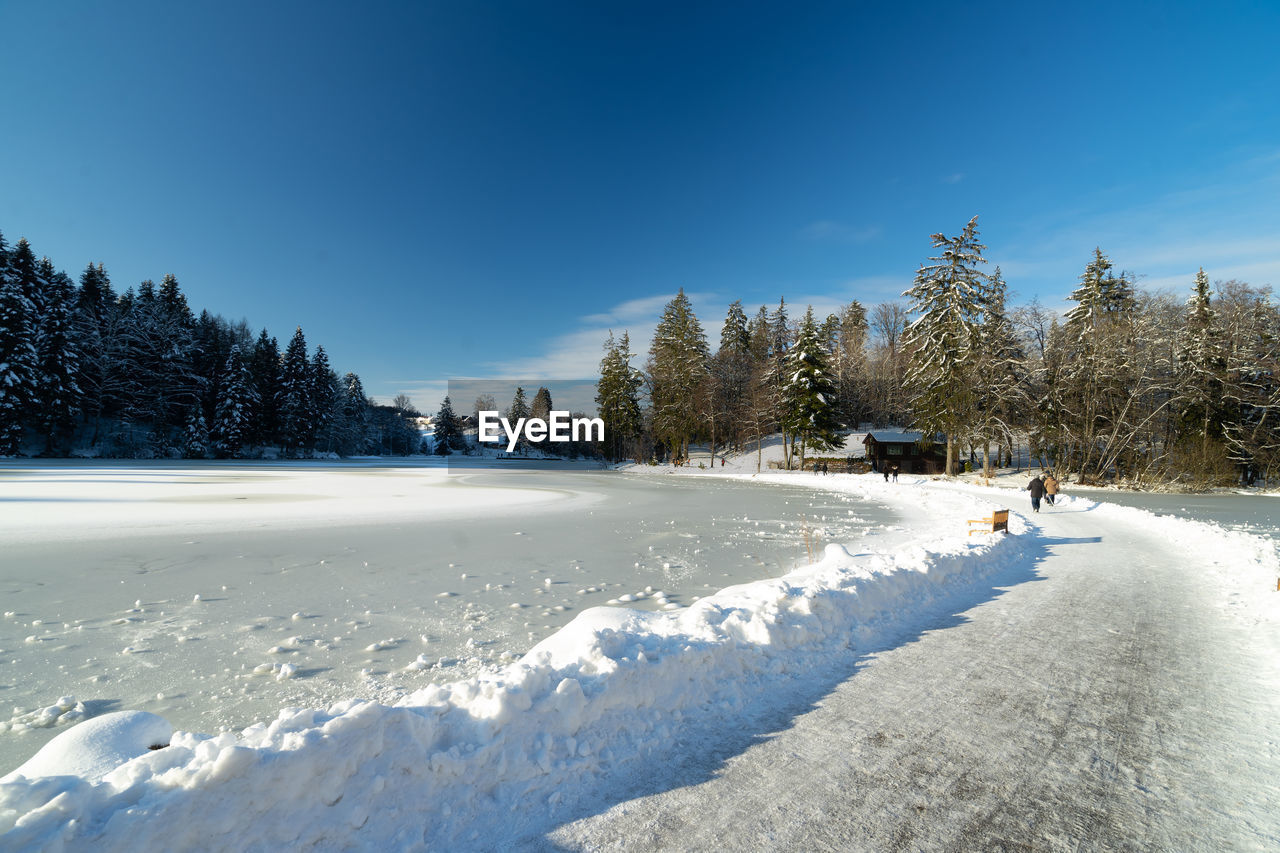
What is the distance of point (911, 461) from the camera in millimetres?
45219

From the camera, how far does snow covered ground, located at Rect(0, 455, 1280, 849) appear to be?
2457mm

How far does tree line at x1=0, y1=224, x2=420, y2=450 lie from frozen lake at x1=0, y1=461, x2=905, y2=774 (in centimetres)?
3653

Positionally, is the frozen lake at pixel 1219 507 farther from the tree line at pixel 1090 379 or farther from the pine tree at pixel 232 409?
the pine tree at pixel 232 409

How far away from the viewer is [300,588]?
8023 millimetres

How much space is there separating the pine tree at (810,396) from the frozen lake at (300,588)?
29704 millimetres

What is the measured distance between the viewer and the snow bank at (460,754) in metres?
2.31

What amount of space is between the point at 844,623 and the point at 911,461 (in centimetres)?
4407

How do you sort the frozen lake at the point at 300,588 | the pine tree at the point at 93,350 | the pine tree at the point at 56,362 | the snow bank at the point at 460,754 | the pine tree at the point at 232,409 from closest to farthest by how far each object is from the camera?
the snow bank at the point at 460,754 < the frozen lake at the point at 300,588 < the pine tree at the point at 56,362 < the pine tree at the point at 93,350 < the pine tree at the point at 232,409

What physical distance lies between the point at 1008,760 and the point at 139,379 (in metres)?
71.5

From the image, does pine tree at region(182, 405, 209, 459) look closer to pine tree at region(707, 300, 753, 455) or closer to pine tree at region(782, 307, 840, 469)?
pine tree at region(707, 300, 753, 455)

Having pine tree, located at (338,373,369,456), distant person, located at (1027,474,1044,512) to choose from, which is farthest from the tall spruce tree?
distant person, located at (1027,474,1044,512)

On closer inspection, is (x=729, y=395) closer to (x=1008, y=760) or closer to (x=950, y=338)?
(x=950, y=338)
